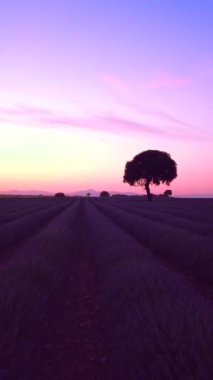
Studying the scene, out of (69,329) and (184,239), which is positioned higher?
(184,239)

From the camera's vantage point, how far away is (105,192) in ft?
563

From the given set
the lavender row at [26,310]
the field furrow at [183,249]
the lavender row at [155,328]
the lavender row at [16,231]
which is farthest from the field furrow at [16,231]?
the lavender row at [155,328]

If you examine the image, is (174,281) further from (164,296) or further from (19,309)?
(19,309)

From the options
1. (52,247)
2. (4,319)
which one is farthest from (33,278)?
(52,247)

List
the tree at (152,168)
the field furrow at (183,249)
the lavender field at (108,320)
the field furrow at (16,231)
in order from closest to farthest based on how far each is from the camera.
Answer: the lavender field at (108,320) → the field furrow at (183,249) → the field furrow at (16,231) → the tree at (152,168)

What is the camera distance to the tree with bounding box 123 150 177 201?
215 ft

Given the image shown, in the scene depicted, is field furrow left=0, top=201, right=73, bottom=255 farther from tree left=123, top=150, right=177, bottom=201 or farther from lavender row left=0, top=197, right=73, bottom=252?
tree left=123, top=150, right=177, bottom=201

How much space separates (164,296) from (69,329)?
1.58 meters

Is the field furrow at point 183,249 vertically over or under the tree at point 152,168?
under

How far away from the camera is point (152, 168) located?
214 ft

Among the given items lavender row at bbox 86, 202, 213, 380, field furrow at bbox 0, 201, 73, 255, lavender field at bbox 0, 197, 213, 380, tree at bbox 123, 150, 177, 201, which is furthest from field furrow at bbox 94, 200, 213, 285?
tree at bbox 123, 150, 177, 201

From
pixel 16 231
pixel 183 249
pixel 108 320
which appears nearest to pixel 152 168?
pixel 16 231

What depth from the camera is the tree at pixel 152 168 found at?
65519 mm

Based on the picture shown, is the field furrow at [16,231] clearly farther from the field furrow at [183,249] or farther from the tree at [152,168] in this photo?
the tree at [152,168]
